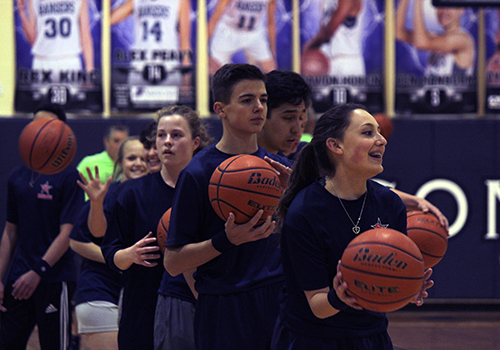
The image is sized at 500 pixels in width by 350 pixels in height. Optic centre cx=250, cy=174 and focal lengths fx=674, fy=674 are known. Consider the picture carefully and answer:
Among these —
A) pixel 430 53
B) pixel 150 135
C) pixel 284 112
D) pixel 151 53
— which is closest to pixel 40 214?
pixel 150 135

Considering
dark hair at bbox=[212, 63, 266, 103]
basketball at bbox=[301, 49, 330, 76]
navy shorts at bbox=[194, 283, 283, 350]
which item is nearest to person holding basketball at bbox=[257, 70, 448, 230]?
dark hair at bbox=[212, 63, 266, 103]

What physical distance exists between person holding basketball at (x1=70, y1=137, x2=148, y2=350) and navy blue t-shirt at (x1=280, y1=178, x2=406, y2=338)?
1.80 m

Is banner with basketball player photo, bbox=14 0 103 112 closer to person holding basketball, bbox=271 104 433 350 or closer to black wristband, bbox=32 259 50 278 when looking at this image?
black wristband, bbox=32 259 50 278

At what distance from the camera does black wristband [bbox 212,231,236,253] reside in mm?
2648

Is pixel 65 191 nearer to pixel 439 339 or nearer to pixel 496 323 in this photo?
pixel 439 339

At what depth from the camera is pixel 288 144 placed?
3.38 m

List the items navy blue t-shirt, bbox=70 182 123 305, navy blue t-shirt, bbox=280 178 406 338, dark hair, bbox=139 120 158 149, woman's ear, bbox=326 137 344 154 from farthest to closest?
navy blue t-shirt, bbox=70 182 123 305 < dark hair, bbox=139 120 158 149 < woman's ear, bbox=326 137 344 154 < navy blue t-shirt, bbox=280 178 406 338

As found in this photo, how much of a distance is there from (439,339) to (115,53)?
4.84 m

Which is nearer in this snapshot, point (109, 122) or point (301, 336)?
point (301, 336)

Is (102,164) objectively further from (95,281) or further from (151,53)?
(95,281)

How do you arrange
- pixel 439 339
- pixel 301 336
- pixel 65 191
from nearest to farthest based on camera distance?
1. pixel 301 336
2. pixel 65 191
3. pixel 439 339

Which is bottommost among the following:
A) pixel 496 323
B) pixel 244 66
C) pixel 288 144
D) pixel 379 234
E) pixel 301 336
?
pixel 496 323

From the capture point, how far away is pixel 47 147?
14.0 ft

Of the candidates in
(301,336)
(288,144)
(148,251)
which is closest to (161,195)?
(148,251)
